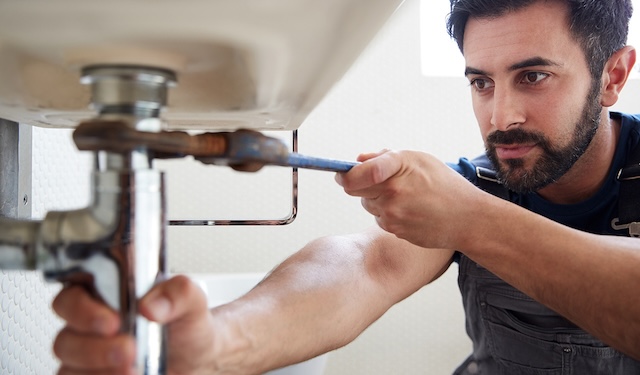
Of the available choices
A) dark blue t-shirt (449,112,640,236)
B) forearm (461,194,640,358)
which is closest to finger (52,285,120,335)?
forearm (461,194,640,358)

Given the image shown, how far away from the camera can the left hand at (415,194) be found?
0.51 metres

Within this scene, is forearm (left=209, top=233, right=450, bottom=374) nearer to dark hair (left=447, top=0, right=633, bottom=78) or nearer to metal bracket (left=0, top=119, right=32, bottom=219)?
metal bracket (left=0, top=119, right=32, bottom=219)

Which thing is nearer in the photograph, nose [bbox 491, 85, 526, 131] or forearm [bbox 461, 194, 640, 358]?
forearm [bbox 461, 194, 640, 358]

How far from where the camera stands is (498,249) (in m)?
0.64

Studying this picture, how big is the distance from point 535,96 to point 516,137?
2.9 inches

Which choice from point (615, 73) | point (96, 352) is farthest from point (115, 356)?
point (615, 73)

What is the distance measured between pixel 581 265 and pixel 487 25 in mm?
496

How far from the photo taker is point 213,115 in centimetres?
50

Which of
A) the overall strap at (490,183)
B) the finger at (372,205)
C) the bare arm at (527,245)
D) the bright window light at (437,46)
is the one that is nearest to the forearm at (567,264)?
the bare arm at (527,245)

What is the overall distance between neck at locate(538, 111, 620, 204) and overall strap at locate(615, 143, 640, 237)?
59 mm

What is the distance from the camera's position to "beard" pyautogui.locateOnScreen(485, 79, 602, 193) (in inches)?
35.6

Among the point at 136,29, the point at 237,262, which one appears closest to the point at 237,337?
the point at 136,29

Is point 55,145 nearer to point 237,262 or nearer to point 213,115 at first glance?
point 213,115

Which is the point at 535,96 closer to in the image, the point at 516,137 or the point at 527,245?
the point at 516,137
